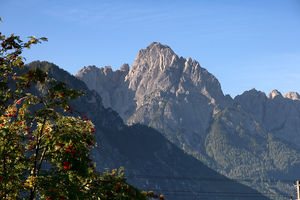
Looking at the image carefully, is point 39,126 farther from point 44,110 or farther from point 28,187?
point 28,187

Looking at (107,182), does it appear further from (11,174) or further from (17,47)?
(17,47)

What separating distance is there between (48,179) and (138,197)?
4.30 metres

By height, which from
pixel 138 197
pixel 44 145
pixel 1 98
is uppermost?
pixel 1 98

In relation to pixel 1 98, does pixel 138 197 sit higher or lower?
lower

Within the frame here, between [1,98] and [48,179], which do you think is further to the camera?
[1,98]

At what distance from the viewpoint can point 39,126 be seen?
24.2 m

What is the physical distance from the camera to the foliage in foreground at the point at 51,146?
23188mm

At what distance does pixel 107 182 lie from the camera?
2430 cm

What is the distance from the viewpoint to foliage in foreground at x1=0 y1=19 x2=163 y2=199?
23188 mm

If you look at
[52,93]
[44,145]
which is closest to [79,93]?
[52,93]

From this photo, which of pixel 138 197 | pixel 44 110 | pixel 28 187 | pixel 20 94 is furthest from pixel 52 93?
pixel 138 197

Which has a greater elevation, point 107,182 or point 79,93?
point 79,93

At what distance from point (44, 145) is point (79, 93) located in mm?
3171

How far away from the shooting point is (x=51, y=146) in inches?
952
